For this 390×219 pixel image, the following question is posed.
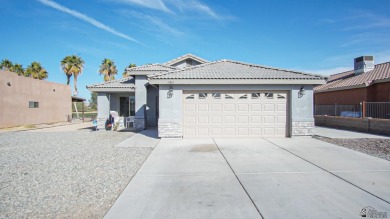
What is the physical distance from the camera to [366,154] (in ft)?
24.7

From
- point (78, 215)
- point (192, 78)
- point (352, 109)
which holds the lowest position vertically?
point (78, 215)

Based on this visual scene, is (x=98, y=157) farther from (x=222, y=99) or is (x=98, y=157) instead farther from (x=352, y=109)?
(x=352, y=109)

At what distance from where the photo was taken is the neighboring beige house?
1709cm

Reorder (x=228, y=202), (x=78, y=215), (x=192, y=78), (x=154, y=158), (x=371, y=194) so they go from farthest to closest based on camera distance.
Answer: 1. (x=192, y=78)
2. (x=154, y=158)
3. (x=371, y=194)
4. (x=228, y=202)
5. (x=78, y=215)

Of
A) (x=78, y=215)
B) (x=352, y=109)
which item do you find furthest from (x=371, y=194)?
(x=352, y=109)

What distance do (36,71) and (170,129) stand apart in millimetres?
35551

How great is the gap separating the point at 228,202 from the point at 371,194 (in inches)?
115

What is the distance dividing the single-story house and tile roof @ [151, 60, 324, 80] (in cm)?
769

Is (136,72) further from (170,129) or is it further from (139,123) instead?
(170,129)

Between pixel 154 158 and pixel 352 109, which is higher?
pixel 352 109

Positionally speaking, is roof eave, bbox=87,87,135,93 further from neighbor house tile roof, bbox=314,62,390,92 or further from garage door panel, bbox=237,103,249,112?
neighbor house tile roof, bbox=314,62,390,92

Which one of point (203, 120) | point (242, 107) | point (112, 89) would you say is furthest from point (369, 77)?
point (112, 89)

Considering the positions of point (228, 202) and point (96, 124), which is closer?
point (228, 202)

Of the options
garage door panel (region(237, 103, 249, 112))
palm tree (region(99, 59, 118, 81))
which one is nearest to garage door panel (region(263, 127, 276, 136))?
garage door panel (region(237, 103, 249, 112))
